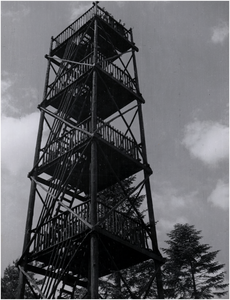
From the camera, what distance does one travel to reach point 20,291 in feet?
42.1

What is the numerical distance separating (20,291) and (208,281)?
542 inches

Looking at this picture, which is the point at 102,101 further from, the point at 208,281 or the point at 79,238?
the point at 208,281

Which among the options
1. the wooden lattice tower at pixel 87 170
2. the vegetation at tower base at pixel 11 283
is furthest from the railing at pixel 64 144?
the vegetation at tower base at pixel 11 283

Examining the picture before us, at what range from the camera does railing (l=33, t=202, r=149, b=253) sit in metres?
12.6

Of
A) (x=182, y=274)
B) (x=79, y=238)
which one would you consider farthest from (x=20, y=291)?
(x=182, y=274)

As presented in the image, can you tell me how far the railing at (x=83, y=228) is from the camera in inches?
496

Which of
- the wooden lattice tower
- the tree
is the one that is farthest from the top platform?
the tree

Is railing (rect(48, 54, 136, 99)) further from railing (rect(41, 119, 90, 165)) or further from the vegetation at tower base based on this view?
the vegetation at tower base

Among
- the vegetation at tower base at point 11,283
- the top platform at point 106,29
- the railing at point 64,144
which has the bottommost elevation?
the vegetation at tower base at point 11,283

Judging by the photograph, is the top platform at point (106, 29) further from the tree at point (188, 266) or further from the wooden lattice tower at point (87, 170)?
the tree at point (188, 266)

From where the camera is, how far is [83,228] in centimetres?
1223

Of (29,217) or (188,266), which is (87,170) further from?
(188,266)

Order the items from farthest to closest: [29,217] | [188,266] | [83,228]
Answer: [188,266], [29,217], [83,228]

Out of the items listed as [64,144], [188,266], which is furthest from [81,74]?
[188,266]
